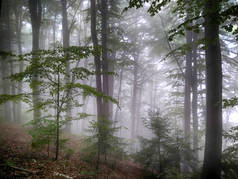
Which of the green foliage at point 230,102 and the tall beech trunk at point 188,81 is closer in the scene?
the green foliage at point 230,102

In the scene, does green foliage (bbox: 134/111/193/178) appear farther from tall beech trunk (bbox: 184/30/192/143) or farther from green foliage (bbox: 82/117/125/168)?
tall beech trunk (bbox: 184/30/192/143)

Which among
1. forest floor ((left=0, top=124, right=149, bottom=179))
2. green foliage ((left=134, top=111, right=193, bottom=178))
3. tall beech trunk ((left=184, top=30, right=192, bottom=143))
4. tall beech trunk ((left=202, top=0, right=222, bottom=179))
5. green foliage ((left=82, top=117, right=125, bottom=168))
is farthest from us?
tall beech trunk ((left=184, top=30, right=192, bottom=143))

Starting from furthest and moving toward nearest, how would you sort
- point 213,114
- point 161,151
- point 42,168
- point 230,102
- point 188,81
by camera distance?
point 188,81 → point 161,151 → point 213,114 → point 42,168 → point 230,102

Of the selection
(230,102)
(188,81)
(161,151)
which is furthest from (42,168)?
(188,81)

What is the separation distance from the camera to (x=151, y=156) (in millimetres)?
6770

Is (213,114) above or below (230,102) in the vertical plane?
below

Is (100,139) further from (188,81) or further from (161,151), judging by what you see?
(188,81)

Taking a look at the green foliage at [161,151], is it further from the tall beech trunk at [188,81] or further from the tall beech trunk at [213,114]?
the tall beech trunk at [188,81]

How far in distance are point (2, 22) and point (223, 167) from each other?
20359 millimetres

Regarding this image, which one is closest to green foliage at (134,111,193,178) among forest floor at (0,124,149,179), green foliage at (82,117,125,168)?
forest floor at (0,124,149,179)

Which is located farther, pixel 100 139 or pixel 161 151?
pixel 161 151

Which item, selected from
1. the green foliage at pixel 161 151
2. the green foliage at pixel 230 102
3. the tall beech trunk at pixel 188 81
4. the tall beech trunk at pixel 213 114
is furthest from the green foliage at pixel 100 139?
the tall beech trunk at pixel 188 81

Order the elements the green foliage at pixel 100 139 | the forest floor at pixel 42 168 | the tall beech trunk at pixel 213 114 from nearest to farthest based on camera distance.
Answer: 1. the forest floor at pixel 42 168
2. the tall beech trunk at pixel 213 114
3. the green foliage at pixel 100 139

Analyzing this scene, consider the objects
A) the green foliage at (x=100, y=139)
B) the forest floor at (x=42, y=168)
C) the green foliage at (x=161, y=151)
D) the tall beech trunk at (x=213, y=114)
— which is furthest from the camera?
the green foliage at (x=161, y=151)
